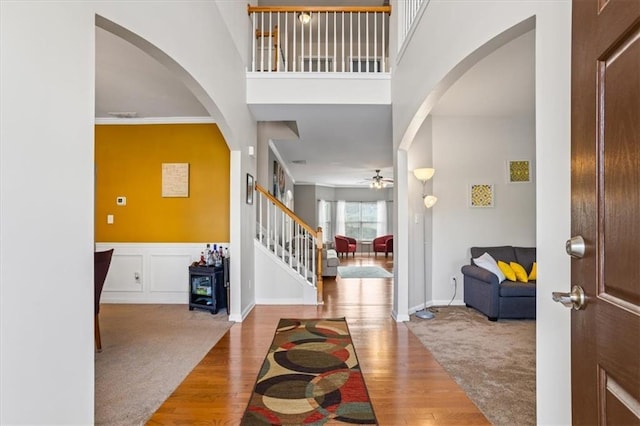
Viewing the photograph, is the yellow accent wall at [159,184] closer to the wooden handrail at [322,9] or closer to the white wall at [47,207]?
the wooden handrail at [322,9]

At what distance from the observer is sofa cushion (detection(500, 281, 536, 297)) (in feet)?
13.4

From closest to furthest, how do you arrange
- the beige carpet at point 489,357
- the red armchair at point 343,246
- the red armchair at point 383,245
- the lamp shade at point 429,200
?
the beige carpet at point 489,357
the lamp shade at point 429,200
the red armchair at point 383,245
the red armchair at point 343,246

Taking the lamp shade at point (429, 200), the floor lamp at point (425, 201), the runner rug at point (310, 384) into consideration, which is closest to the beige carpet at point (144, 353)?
the runner rug at point (310, 384)

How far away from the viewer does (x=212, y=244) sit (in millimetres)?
4953

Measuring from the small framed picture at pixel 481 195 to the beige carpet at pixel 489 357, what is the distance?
149 cm

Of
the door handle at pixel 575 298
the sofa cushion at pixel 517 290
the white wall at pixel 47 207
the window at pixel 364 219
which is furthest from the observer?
the window at pixel 364 219

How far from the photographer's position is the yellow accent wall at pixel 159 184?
4.98 meters

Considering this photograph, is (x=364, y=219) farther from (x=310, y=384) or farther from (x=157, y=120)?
(x=310, y=384)

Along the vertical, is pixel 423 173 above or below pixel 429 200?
above

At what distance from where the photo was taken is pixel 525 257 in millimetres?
4711

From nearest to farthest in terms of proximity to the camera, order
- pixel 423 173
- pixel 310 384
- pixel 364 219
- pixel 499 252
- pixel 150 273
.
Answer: pixel 310 384 → pixel 423 173 → pixel 499 252 → pixel 150 273 → pixel 364 219

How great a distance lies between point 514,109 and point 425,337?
3154 millimetres

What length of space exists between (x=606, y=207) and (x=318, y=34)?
455cm

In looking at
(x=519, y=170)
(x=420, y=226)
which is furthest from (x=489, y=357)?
(x=519, y=170)
